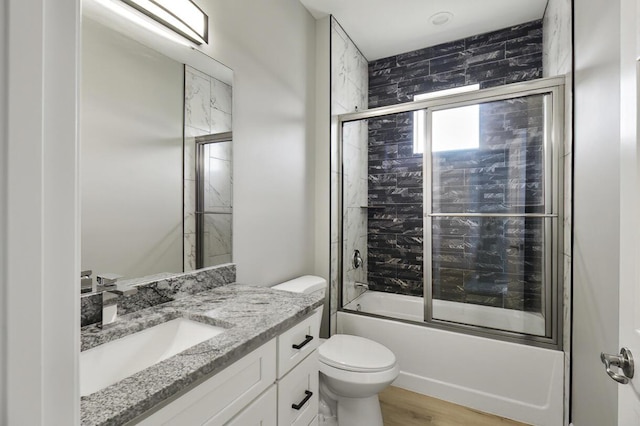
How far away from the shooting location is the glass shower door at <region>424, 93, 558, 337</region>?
1945 mm

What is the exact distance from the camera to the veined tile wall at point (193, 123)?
138cm

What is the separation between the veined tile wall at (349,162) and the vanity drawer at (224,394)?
1.52 metres

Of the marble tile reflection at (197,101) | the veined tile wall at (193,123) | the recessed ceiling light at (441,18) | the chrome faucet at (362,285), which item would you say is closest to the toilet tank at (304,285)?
the veined tile wall at (193,123)

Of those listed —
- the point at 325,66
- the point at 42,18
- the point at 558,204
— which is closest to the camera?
the point at 42,18

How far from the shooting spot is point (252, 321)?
101 cm

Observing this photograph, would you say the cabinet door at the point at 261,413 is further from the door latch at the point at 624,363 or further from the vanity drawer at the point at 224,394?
the door latch at the point at 624,363

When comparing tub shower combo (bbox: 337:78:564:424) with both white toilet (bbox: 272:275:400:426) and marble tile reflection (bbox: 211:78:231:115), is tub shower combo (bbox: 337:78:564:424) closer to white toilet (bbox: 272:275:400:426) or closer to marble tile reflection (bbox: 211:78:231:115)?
white toilet (bbox: 272:275:400:426)

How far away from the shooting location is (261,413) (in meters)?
0.93

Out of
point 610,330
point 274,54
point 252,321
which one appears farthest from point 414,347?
point 274,54

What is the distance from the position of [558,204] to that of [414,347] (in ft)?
4.36

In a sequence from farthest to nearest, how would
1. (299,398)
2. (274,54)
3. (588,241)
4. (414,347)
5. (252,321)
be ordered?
(414,347) < (274,54) < (588,241) < (299,398) < (252,321)

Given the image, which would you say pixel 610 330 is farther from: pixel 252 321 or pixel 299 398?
pixel 252 321

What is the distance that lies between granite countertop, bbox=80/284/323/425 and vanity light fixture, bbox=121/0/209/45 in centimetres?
116

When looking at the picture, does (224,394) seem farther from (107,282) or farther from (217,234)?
(217,234)
